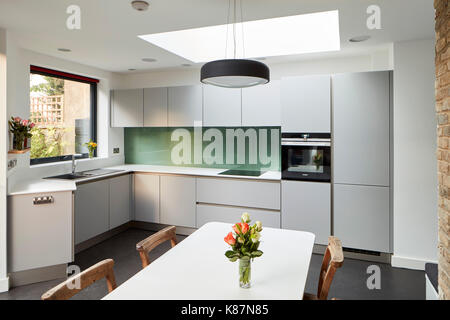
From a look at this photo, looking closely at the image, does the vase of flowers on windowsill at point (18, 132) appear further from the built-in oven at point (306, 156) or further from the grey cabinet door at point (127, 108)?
the built-in oven at point (306, 156)

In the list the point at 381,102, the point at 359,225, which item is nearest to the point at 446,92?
the point at 381,102

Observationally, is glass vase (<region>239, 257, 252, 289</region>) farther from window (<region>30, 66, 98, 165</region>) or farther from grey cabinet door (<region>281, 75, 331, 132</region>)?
window (<region>30, 66, 98, 165</region>)

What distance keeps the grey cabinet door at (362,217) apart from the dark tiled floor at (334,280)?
0.82 feet

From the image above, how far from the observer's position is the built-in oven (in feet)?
12.3

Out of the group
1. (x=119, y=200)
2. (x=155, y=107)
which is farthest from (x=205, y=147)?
(x=119, y=200)

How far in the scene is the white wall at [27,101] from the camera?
326 cm

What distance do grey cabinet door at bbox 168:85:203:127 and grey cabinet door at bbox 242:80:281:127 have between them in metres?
0.71

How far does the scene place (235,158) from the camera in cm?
484

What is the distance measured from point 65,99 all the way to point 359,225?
4305mm

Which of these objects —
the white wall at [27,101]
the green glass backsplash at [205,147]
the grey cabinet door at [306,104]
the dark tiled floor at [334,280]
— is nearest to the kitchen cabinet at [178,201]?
the dark tiled floor at [334,280]

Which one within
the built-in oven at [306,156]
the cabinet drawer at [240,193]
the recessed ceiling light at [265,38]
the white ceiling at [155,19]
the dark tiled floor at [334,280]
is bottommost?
the dark tiled floor at [334,280]

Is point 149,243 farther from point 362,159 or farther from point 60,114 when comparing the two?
point 60,114

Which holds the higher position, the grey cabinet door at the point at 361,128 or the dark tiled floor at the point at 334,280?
the grey cabinet door at the point at 361,128

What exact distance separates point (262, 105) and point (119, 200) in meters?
2.42
